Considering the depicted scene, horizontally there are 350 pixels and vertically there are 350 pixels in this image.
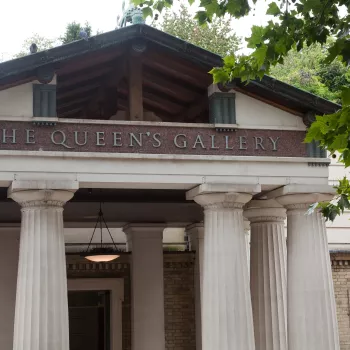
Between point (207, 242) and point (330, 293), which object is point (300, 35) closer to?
point (207, 242)

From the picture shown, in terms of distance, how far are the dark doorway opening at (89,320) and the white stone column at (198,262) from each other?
2371 mm

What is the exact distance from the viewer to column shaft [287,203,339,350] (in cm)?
1417

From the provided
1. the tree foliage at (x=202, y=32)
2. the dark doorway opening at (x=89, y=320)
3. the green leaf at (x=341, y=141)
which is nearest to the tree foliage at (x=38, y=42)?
the tree foliage at (x=202, y=32)

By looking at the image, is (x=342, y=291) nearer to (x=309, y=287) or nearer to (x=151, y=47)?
(x=309, y=287)

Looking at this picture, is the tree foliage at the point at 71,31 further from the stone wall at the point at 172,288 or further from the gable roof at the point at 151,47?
the gable roof at the point at 151,47

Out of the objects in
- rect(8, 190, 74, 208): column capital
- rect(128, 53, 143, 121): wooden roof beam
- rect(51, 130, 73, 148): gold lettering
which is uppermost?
rect(128, 53, 143, 121): wooden roof beam

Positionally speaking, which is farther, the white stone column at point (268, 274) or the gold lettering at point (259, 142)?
the white stone column at point (268, 274)

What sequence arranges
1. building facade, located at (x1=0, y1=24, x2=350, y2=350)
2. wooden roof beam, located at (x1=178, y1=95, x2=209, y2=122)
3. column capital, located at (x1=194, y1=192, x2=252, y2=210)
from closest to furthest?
building facade, located at (x1=0, y1=24, x2=350, y2=350) → column capital, located at (x1=194, y1=192, x2=252, y2=210) → wooden roof beam, located at (x1=178, y1=95, x2=209, y2=122)

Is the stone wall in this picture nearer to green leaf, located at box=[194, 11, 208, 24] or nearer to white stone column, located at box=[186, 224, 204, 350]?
white stone column, located at box=[186, 224, 204, 350]

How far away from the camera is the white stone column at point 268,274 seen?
16.4 metres

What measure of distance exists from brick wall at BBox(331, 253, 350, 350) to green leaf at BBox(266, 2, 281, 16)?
14.1 m

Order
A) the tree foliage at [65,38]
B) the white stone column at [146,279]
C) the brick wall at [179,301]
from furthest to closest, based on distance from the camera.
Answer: the tree foliage at [65,38]
the brick wall at [179,301]
the white stone column at [146,279]

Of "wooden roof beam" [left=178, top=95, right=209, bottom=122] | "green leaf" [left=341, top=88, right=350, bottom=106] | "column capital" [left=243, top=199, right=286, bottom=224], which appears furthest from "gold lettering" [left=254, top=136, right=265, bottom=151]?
"green leaf" [left=341, top=88, right=350, bottom=106]

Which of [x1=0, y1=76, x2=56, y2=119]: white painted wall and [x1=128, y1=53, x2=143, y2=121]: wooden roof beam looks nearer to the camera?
[x1=0, y1=76, x2=56, y2=119]: white painted wall
